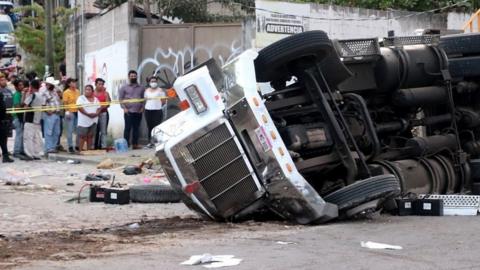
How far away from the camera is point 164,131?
325 inches

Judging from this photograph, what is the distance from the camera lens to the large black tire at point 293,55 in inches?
325

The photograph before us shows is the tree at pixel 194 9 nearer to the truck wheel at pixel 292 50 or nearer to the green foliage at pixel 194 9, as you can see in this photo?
the green foliage at pixel 194 9

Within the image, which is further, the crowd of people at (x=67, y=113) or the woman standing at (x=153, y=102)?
the woman standing at (x=153, y=102)

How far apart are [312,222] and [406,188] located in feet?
5.45

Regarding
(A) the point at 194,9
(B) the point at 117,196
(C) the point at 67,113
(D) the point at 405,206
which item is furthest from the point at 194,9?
(D) the point at 405,206

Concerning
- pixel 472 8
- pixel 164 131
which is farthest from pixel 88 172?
pixel 472 8

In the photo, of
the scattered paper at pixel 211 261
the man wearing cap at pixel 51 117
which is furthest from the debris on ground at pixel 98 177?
the scattered paper at pixel 211 261

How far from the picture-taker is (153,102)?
60.3 ft

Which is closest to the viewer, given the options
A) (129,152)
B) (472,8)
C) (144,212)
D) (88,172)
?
(144,212)

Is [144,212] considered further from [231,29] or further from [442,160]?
[231,29]

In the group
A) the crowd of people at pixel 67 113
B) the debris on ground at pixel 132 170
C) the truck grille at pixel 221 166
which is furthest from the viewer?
the crowd of people at pixel 67 113

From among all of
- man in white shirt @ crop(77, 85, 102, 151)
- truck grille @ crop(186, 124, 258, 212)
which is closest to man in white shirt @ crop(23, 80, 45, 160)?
man in white shirt @ crop(77, 85, 102, 151)

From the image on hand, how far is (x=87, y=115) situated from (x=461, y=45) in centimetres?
980

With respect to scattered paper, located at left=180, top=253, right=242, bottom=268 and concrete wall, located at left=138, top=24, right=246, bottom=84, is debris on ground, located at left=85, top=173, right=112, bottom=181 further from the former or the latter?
A: scattered paper, located at left=180, top=253, right=242, bottom=268
